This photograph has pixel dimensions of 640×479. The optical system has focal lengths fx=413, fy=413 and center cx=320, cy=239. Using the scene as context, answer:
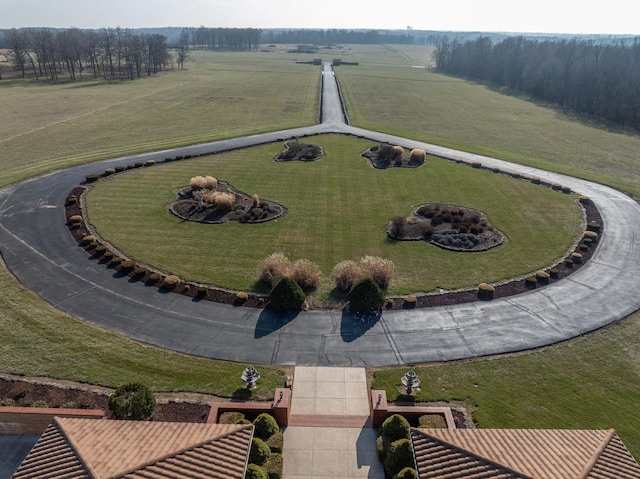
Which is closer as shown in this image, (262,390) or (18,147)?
(262,390)

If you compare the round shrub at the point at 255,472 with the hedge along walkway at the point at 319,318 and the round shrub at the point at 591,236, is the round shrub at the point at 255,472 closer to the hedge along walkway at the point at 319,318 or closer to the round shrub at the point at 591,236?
the hedge along walkway at the point at 319,318

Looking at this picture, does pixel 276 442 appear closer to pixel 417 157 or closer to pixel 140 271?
pixel 140 271

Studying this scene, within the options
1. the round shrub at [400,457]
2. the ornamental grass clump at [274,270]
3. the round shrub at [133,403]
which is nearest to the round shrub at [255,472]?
the round shrub at [400,457]

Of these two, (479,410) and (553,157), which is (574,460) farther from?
(553,157)

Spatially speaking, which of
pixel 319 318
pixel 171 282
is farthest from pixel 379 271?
pixel 171 282

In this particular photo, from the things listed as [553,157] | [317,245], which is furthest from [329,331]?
[553,157]

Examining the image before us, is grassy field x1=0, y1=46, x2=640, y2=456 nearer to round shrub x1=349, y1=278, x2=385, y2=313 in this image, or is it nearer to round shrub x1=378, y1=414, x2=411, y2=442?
round shrub x1=378, y1=414, x2=411, y2=442
